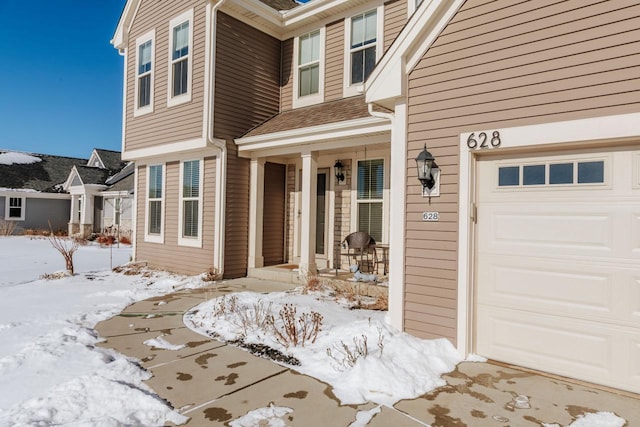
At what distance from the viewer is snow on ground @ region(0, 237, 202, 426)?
3.01 m

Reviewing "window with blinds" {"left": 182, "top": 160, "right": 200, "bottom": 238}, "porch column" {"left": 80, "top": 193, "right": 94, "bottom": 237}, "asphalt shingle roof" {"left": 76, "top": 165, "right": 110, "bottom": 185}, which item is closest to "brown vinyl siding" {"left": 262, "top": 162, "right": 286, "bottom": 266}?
"window with blinds" {"left": 182, "top": 160, "right": 200, "bottom": 238}

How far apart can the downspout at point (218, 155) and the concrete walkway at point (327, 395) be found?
4.21 m

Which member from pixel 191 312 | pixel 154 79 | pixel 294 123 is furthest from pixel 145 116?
pixel 191 312

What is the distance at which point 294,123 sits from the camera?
8.46 m

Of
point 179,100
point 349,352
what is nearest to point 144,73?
point 179,100

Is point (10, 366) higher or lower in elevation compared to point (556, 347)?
lower

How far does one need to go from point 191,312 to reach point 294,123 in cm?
449

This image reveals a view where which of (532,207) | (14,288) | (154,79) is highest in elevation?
(154,79)

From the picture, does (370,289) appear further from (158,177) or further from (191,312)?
(158,177)

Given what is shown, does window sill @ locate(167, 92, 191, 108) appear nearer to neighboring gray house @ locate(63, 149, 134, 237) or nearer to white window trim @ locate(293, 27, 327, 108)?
white window trim @ locate(293, 27, 327, 108)

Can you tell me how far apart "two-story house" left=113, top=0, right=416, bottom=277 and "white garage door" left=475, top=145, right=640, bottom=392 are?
3.70 meters

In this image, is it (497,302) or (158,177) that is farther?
(158,177)

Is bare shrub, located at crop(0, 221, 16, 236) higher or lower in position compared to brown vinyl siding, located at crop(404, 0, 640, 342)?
lower

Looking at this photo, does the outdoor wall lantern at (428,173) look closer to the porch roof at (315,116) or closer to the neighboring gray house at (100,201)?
the porch roof at (315,116)
